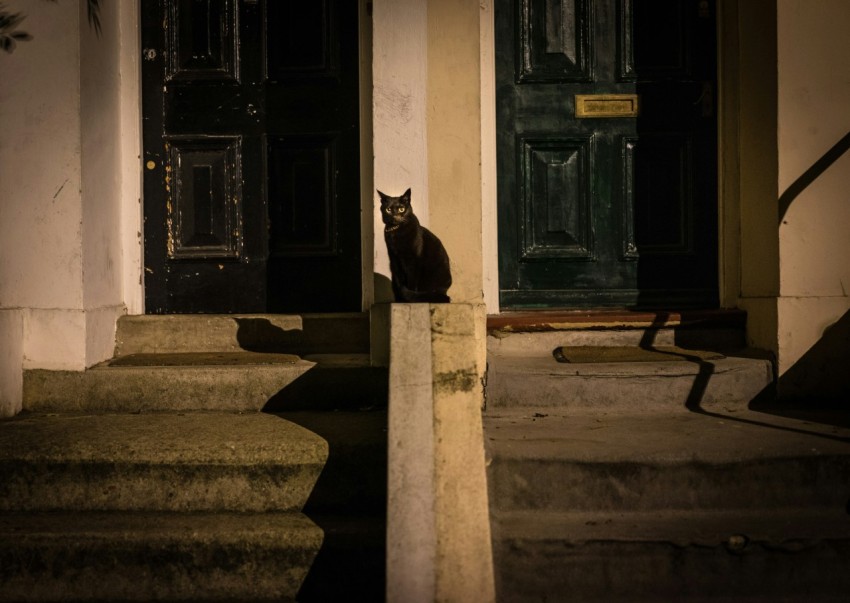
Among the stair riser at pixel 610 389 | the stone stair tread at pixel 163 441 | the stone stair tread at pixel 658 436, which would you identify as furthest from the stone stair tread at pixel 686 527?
the stone stair tread at pixel 163 441

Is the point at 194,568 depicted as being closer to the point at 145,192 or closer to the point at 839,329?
the point at 145,192

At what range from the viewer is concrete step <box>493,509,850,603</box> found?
271cm

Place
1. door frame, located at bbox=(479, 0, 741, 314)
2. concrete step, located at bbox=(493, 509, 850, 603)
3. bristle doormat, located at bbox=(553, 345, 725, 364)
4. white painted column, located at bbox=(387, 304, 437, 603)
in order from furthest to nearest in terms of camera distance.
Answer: door frame, located at bbox=(479, 0, 741, 314)
bristle doormat, located at bbox=(553, 345, 725, 364)
concrete step, located at bbox=(493, 509, 850, 603)
white painted column, located at bbox=(387, 304, 437, 603)

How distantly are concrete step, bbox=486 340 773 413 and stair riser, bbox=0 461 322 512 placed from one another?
1317 mm

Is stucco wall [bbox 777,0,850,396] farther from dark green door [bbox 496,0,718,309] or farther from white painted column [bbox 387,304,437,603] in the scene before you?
white painted column [bbox 387,304,437,603]

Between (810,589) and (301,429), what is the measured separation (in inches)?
86.0

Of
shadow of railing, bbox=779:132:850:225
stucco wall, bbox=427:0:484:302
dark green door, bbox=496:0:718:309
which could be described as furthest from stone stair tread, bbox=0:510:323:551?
shadow of railing, bbox=779:132:850:225

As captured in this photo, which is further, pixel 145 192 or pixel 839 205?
pixel 145 192

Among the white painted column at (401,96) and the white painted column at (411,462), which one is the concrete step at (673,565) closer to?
the white painted column at (411,462)

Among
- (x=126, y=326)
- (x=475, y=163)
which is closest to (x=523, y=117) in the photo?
(x=475, y=163)

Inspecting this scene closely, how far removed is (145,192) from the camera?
459cm

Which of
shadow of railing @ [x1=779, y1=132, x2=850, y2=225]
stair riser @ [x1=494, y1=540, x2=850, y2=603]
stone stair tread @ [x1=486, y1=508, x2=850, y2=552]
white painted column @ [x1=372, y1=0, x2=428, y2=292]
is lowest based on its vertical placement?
stair riser @ [x1=494, y1=540, x2=850, y2=603]

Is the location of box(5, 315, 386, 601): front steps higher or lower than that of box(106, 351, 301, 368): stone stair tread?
lower

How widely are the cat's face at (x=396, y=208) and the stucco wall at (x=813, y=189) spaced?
6.84ft
